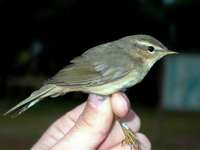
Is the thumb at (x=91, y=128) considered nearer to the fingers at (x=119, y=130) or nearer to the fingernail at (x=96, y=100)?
the fingernail at (x=96, y=100)

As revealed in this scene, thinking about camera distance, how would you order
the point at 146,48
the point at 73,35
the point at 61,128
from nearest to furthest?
the point at 146,48 → the point at 61,128 → the point at 73,35

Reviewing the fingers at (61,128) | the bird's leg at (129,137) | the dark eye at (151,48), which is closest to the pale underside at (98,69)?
the dark eye at (151,48)

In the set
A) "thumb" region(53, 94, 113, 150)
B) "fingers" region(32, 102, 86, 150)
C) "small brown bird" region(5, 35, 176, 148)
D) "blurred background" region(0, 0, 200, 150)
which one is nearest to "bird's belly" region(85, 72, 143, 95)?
"small brown bird" region(5, 35, 176, 148)

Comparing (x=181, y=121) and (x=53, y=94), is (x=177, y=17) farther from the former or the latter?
(x=53, y=94)

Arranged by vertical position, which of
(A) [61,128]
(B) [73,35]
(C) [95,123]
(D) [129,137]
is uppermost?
(C) [95,123]

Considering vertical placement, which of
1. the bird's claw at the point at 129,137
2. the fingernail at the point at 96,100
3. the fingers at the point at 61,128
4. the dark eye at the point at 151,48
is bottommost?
the bird's claw at the point at 129,137

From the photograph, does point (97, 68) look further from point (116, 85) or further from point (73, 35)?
point (73, 35)

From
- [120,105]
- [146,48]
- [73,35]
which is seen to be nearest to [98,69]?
[146,48]
